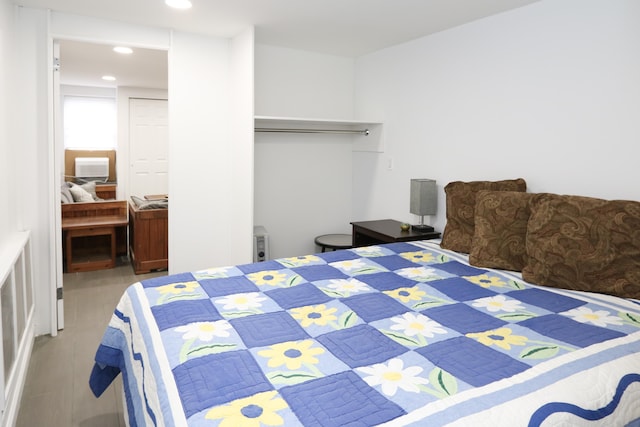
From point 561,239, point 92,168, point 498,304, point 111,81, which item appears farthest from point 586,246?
point 92,168

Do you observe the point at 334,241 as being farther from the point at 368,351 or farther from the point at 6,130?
the point at 368,351

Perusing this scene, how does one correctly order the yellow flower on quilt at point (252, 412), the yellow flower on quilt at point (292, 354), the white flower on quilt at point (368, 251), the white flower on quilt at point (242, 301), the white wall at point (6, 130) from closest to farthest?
1. the yellow flower on quilt at point (252, 412)
2. the yellow flower on quilt at point (292, 354)
3. the white flower on quilt at point (242, 301)
4. the white wall at point (6, 130)
5. the white flower on quilt at point (368, 251)

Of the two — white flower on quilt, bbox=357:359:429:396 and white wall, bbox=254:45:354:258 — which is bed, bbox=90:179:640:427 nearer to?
white flower on quilt, bbox=357:359:429:396

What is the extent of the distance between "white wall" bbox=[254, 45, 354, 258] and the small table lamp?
1245mm

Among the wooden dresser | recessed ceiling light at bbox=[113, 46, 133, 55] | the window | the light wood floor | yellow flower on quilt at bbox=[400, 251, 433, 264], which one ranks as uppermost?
recessed ceiling light at bbox=[113, 46, 133, 55]

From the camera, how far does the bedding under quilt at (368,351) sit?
1.15 meters

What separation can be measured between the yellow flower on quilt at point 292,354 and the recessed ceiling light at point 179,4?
2.31m

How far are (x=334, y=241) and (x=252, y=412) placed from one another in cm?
304

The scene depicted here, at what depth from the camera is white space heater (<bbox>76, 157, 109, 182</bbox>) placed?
740cm

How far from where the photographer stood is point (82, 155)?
7617mm

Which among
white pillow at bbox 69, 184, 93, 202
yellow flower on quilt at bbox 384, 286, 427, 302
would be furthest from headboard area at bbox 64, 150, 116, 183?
yellow flower on quilt at bbox 384, 286, 427, 302

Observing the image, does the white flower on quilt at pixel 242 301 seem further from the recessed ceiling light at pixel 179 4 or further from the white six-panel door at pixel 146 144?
the white six-panel door at pixel 146 144

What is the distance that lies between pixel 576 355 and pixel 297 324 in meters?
0.92

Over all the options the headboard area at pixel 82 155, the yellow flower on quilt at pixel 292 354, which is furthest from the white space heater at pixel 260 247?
the headboard area at pixel 82 155
